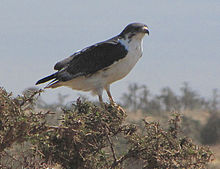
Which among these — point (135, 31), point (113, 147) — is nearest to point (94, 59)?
point (135, 31)

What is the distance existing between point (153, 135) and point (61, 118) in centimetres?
91

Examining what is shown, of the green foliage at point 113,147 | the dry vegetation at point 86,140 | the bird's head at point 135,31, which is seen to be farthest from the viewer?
the bird's head at point 135,31

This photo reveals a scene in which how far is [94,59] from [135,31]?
2.40 ft

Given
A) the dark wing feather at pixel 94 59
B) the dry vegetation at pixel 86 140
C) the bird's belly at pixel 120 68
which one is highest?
the dark wing feather at pixel 94 59

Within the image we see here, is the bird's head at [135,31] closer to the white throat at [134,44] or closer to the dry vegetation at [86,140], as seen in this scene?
the white throat at [134,44]

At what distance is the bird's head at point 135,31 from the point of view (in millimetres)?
7363

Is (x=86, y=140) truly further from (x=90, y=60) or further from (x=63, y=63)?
(x=63, y=63)

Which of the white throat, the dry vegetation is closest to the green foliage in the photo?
the dry vegetation

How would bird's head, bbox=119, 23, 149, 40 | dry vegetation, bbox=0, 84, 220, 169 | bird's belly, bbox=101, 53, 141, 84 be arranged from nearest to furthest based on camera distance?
dry vegetation, bbox=0, 84, 220, 169, bird's belly, bbox=101, 53, 141, 84, bird's head, bbox=119, 23, 149, 40

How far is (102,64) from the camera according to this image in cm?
730

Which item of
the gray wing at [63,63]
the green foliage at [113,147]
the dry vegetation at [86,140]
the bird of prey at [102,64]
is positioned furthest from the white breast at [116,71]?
the green foliage at [113,147]

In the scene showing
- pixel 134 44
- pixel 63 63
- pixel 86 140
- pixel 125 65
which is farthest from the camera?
pixel 63 63

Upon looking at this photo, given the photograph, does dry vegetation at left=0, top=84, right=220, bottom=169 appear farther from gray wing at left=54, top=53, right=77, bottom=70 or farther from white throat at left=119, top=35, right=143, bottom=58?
gray wing at left=54, top=53, right=77, bottom=70

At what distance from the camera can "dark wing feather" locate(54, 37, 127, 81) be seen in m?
7.24
